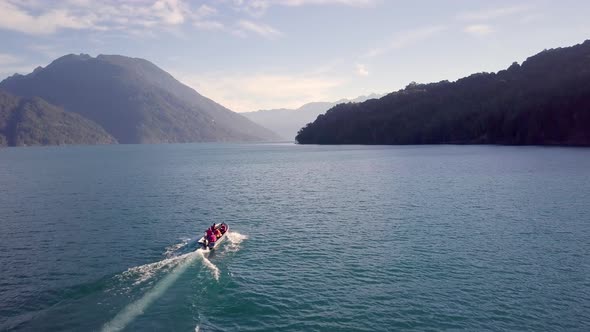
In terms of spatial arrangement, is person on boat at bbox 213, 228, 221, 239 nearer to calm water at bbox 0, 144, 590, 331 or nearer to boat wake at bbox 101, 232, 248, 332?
calm water at bbox 0, 144, 590, 331

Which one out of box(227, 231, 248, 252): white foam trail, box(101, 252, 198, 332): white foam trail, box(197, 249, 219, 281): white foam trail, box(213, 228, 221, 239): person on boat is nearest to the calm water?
box(101, 252, 198, 332): white foam trail

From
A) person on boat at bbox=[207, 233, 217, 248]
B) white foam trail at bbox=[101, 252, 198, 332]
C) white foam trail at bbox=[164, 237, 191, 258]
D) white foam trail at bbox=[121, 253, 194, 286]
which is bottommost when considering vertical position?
white foam trail at bbox=[101, 252, 198, 332]

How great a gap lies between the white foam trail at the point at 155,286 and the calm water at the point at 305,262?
0.14m

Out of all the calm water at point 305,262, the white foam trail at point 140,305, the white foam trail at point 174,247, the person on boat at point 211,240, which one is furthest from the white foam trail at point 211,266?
the white foam trail at point 174,247

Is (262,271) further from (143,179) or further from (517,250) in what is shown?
(143,179)

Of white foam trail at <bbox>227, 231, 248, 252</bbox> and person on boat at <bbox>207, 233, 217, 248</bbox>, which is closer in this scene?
person on boat at <bbox>207, 233, 217, 248</bbox>

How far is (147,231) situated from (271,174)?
7407 cm

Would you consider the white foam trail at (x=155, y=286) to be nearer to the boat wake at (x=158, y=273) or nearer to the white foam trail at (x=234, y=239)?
the boat wake at (x=158, y=273)

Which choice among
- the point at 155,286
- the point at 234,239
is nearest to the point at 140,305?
the point at 155,286

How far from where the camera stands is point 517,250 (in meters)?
43.3

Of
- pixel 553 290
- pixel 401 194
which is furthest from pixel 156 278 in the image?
pixel 401 194

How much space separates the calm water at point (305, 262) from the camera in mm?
29266

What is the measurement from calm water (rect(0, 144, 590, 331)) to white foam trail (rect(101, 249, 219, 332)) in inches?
5.4

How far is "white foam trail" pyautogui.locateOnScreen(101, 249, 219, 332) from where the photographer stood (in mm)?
28266
